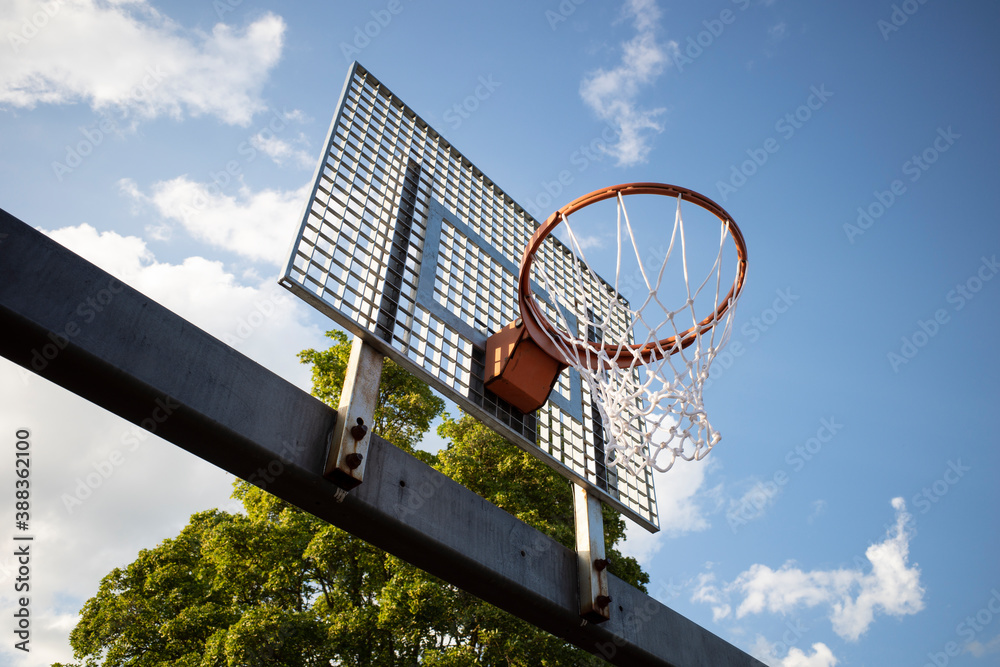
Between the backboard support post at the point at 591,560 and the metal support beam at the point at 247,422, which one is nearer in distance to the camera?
the metal support beam at the point at 247,422

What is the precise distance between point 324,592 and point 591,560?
557 centimetres

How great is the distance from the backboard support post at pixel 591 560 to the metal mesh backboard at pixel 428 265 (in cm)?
14

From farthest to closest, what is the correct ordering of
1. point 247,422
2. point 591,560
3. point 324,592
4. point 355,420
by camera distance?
point 324,592 < point 591,560 < point 355,420 < point 247,422

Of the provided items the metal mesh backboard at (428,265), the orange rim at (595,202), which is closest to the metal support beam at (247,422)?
the metal mesh backboard at (428,265)

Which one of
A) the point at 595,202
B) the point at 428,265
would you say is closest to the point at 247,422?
the point at 428,265

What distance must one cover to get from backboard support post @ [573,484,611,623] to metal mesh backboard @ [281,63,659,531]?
0.14m

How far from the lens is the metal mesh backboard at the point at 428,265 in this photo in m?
4.30

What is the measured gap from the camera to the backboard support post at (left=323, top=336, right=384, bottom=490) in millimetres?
3627

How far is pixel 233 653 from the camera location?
7371 mm

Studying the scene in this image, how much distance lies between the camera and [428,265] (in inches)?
199

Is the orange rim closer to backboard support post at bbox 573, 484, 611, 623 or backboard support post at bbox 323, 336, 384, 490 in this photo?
backboard support post at bbox 573, 484, 611, 623

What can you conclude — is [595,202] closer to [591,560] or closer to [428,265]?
[428,265]

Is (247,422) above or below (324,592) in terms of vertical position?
below

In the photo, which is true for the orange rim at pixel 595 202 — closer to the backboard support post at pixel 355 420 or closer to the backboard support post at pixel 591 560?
the backboard support post at pixel 591 560
